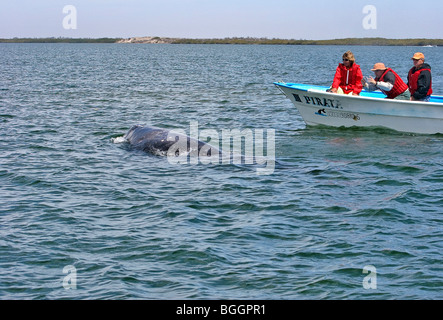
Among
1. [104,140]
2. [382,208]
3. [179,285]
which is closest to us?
[179,285]

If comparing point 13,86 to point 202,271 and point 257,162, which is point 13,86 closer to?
point 257,162

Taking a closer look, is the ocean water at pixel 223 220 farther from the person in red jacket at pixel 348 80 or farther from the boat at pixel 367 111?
the person in red jacket at pixel 348 80

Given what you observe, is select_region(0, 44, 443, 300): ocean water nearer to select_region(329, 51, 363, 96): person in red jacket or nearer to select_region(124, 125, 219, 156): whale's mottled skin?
select_region(124, 125, 219, 156): whale's mottled skin

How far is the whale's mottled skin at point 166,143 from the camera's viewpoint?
53.0 feet

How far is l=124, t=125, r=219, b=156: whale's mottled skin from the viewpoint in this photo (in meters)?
16.1

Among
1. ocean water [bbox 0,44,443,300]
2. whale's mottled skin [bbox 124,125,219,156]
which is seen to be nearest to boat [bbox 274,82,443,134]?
ocean water [bbox 0,44,443,300]

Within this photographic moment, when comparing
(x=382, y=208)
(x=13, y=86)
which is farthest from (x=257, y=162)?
(x=13, y=86)

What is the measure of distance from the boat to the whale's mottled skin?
533cm

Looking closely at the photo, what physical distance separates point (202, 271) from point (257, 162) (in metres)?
6.75

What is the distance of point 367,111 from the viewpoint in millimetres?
19891

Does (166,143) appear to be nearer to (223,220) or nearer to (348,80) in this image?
(223,220)

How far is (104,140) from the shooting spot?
19078mm

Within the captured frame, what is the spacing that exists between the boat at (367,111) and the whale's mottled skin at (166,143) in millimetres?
5328

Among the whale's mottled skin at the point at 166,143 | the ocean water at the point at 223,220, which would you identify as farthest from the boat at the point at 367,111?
the whale's mottled skin at the point at 166,143
